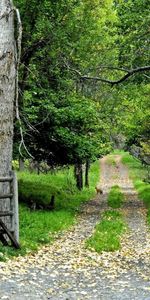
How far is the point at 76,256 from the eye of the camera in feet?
41.4

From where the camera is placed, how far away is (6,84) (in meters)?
13.0

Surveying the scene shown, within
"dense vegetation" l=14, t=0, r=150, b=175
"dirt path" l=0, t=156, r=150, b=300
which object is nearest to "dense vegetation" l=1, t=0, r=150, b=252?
"dense vegetation" l=14, t=0, r=150, b=175

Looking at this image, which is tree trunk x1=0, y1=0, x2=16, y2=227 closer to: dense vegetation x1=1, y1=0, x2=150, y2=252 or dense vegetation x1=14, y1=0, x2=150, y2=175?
dense vegetation x1=1, y1=0, x2=150, y2=252

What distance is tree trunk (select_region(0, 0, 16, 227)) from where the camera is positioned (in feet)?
42.4

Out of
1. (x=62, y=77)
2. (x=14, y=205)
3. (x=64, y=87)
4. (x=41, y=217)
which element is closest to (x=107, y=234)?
(x=41, y=217)

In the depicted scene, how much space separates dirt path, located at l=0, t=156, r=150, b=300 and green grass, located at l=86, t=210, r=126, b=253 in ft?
0.97

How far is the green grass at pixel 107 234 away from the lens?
1372 cm

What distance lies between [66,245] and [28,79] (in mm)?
9401

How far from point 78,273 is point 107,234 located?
531 cm

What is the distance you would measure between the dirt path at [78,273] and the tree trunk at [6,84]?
1.97 meters

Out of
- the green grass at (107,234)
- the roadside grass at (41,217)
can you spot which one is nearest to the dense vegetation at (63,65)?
the roadside grass at (41,217)

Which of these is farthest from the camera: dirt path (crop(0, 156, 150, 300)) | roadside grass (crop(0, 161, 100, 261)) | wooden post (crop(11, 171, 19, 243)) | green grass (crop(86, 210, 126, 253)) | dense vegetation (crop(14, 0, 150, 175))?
dense vegetation (crop(14, 0, 150, 175))

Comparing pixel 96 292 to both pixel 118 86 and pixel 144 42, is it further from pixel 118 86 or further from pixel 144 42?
pixel 118 86

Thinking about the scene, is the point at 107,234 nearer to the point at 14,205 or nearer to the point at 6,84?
the point at 14,205
